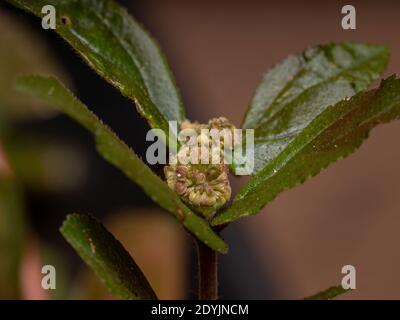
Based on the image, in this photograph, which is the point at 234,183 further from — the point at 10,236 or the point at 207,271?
the point at 207,271

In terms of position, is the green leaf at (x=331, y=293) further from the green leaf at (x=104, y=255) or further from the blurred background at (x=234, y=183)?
the blurred background at (x=234, y=183)

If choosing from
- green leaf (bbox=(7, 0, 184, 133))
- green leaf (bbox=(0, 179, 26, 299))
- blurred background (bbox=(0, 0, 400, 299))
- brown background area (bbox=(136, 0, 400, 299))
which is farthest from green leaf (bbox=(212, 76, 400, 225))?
brown background area (bbox=(136, 0, 400, 299))

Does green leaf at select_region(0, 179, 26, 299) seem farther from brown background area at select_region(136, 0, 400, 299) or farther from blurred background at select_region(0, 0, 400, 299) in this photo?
brown background area at select_region(136, 0, 400, 299)

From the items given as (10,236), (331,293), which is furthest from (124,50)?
(10,236)
